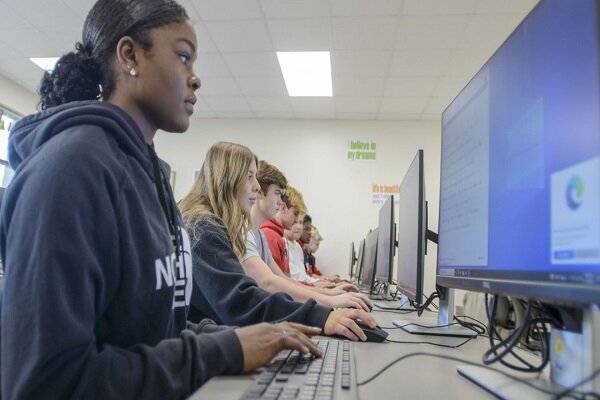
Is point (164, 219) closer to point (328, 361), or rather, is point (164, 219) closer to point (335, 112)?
point (328, 361)

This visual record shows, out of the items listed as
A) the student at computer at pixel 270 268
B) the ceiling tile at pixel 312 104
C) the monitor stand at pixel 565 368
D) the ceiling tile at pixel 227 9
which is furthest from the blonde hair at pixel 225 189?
the ceiling tile at pixel 312 104

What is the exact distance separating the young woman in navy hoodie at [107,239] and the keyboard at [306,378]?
29 millimetres

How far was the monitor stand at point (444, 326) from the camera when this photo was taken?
107cm

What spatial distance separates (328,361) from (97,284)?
0.35 metres

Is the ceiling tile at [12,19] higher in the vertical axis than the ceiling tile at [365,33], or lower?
lower

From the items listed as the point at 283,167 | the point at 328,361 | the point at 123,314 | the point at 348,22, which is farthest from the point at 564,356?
the point at 283,167

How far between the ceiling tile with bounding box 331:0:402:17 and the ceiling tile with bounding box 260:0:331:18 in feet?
0.25

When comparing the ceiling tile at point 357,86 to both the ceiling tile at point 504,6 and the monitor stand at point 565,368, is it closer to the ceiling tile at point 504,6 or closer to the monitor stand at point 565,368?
the ceiling tile at point 504,6

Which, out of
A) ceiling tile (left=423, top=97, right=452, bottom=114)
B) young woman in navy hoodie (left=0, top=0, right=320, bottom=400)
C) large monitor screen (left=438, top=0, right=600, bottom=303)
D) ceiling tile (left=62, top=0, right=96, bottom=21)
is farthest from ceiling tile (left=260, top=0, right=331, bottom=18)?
large monitor screen (left=438, top=0, right=600, bottom=303)

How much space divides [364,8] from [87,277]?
297 centimetres

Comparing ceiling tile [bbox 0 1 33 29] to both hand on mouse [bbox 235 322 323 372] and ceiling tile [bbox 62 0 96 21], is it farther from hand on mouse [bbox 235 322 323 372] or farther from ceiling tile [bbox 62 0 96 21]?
hand on mouse [bbox 235 322 323 372]

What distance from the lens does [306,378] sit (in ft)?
1.75

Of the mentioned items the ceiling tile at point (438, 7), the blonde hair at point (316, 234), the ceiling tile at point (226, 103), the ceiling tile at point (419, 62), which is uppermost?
the ceiling tile at point (438, 7)

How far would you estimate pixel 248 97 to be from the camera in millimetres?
4664
